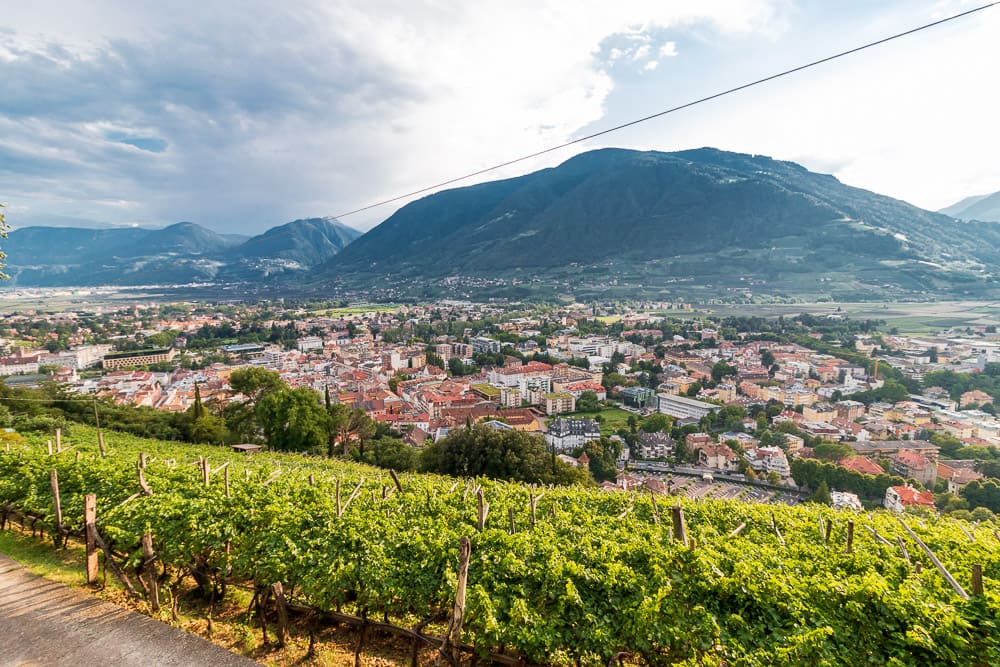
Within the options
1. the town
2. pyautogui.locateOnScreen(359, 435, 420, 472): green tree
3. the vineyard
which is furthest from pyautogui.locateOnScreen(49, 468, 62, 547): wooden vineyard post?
pyautogui.locateOnScreen(359, 435, 420, 472): green tree

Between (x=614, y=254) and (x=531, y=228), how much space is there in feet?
144

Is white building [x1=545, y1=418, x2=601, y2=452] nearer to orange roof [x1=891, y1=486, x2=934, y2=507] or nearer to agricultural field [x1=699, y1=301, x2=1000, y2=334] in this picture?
orange roof [x1=891, y1=486, x2=934, y2=507]

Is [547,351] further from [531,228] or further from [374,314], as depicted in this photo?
[531,228]

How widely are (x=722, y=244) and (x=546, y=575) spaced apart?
6584 inches

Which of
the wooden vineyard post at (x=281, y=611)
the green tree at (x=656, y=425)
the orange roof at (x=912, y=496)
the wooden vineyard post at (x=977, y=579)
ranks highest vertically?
the wooden vineyard post at (x=977, y=579)

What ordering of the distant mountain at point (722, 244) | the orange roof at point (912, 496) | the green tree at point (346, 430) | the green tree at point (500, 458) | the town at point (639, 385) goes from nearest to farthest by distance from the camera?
the green tree at point (500, 458), the orange roof at point (912, 496), the green tree at point (346, 430), the town at point (639, 385), the distant mountain at point (722, 244)

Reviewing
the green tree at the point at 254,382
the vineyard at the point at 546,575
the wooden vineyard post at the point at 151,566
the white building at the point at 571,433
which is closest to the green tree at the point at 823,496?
the white building at the point at 571,433

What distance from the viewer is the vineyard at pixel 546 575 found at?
2.94 m

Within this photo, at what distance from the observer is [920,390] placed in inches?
1596

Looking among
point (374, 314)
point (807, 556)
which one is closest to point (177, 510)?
point (807, 556)

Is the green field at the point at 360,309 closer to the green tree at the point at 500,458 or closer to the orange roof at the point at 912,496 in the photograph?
the green tree at the point at 500,458

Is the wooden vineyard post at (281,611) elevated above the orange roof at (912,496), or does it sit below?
above

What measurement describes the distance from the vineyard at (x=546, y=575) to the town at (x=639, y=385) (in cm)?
536

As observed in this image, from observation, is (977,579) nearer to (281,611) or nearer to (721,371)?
(281,611)
